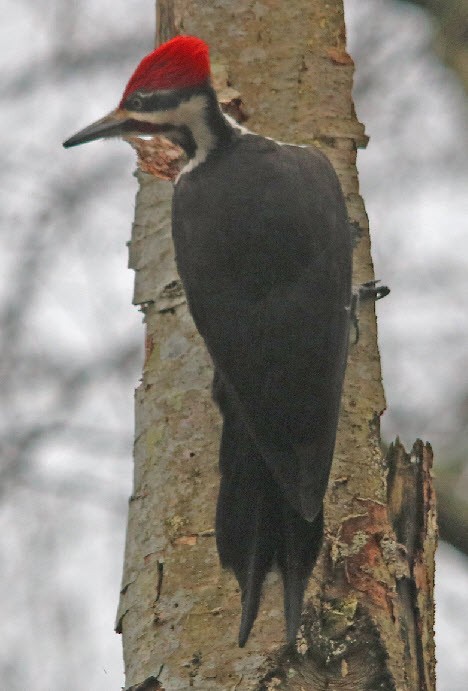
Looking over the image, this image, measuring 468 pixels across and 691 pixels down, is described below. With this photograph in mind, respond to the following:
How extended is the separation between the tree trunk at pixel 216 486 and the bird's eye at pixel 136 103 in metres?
0.40

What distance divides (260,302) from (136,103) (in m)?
0.66

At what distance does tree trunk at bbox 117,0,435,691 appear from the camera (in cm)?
267

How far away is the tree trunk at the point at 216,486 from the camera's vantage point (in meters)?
2.67

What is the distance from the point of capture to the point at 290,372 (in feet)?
9.43

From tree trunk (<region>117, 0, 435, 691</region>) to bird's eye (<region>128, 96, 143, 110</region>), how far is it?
40 centimetres

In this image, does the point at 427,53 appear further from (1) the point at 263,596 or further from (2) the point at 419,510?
(1) the point at 263,596

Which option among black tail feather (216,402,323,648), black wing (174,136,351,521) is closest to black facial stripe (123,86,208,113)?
black wing (174,136,351,521)

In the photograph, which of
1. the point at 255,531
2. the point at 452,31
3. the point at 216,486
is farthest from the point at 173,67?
the point at 452,31

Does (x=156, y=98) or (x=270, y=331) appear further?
(x=156, y=98)

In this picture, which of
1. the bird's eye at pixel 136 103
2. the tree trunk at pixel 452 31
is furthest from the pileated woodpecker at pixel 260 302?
the tree trunk at pixel 452 31

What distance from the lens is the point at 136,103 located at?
317 centimetres

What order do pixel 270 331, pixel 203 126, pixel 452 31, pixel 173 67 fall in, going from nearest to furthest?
pixel 270 331, pixel 173 67, pixel 203 126, pixel 452 31

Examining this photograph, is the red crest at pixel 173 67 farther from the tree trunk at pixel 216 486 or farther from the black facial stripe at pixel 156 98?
the tree trunk at pixel 216 486

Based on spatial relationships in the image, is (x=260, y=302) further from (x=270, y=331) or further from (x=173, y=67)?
(x=173, y=67)
